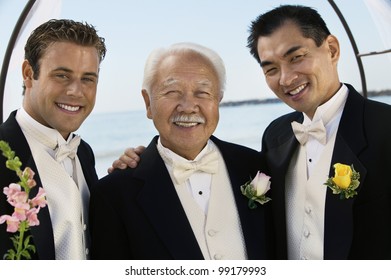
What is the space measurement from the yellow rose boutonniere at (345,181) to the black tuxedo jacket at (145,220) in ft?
0.96

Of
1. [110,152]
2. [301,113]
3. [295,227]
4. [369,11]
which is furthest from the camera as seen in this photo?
[110,152]

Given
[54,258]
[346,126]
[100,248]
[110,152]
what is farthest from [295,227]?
[110,152]

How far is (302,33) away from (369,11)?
1.77ft

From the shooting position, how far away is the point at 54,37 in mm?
1790

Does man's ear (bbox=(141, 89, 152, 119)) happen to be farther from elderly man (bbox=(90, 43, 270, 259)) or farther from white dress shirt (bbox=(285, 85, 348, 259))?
white dress shirt (bbox=(285, 85, 348, 259))

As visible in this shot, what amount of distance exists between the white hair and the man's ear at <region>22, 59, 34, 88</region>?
0.37m

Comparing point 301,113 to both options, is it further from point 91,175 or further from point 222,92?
point 91,175

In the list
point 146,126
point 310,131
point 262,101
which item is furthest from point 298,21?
point 146,126

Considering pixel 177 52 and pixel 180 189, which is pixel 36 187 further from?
pixel 177 52

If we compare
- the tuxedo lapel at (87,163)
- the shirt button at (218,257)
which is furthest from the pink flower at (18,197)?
the shirt button at (218,257)

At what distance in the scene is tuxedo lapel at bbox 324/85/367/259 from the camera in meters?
1.73

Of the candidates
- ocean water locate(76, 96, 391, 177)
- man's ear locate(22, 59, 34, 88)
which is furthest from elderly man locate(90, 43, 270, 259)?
Answer: ocean water locate(76, 96, 391, 177)

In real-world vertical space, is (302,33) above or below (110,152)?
above

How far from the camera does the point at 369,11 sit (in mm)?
2264
